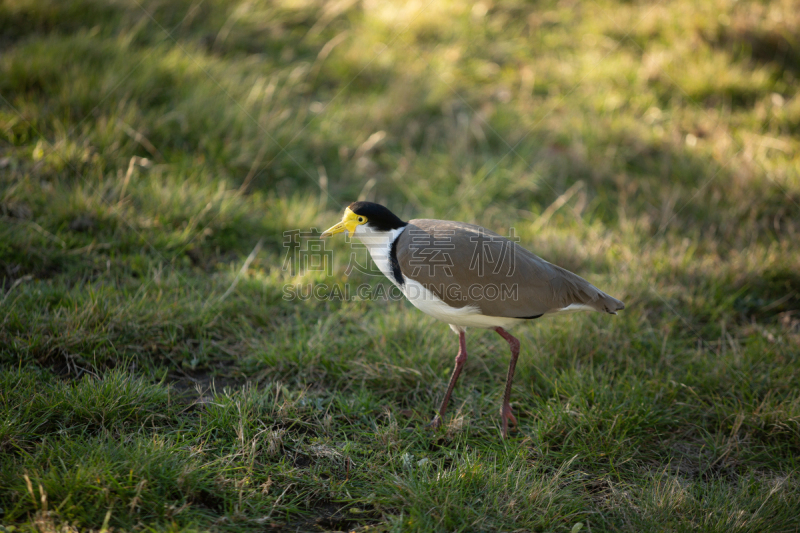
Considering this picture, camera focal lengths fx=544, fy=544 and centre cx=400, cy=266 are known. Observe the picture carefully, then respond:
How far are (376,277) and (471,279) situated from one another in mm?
1532

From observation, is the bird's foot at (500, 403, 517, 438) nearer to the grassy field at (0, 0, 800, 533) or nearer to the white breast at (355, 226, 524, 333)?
the grassy field at (0, 0, 800, 533)

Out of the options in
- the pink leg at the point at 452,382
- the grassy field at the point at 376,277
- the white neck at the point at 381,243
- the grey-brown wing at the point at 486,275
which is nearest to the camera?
the grassy field at the point at 376,277

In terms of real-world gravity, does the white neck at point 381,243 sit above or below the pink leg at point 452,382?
above

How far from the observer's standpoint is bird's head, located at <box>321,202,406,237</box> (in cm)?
344

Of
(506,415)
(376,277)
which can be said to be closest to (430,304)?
(506,415)

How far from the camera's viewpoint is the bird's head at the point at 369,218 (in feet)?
11.3

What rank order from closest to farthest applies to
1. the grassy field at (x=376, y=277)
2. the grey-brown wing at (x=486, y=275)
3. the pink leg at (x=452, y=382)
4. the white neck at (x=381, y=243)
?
the grassy field at (x=376, y=277)
the grey-brown wing at (x=486, y=275)
the pink leg at (x=452, y=382)
the white neck at (x=381, y=243)

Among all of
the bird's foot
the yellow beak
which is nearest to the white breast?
the yellow beak

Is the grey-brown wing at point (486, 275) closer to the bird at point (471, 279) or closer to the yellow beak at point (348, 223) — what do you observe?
the bird at point (471, 279)

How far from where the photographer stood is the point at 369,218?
3.45 metres

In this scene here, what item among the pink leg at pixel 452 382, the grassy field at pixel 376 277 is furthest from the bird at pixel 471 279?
the grassy field at pixel 376 277

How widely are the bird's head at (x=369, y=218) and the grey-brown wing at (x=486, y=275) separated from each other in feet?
0.45

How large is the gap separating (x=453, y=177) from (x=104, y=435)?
3988 millimetres

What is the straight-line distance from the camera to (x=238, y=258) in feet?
15.0
